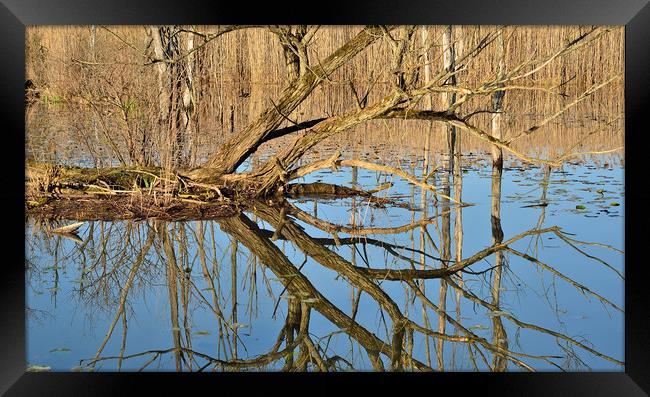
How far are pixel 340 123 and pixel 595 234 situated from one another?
229cm

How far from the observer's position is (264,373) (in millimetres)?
3627

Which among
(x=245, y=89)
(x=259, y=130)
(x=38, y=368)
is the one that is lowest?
(x=38, y=368)

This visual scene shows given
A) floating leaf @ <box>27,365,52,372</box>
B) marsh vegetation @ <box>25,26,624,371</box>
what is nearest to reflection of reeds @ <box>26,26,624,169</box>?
marsh vegetation @ <box>25,26,624,371</box>

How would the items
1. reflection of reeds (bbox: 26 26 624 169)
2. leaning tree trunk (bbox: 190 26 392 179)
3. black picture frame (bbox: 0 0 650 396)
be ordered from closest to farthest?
black picture frame (bbox: 0 0 650 396), leaning tree trunk (bbox: 190 26 392 179), reflection of reeds (bbox: 26 26 624 169)

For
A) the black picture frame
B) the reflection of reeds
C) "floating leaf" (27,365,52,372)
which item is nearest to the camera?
the black picture frame

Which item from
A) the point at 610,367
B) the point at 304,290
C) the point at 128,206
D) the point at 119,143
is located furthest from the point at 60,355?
the point at 119,143

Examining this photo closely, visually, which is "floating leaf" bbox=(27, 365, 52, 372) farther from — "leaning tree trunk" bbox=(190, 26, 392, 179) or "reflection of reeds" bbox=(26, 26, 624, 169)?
"leaning tree trunk" bbox=(190, 26, 392, 179)

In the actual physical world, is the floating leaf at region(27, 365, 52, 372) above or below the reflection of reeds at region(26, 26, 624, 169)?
below

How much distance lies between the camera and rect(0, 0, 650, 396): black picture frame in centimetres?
357
